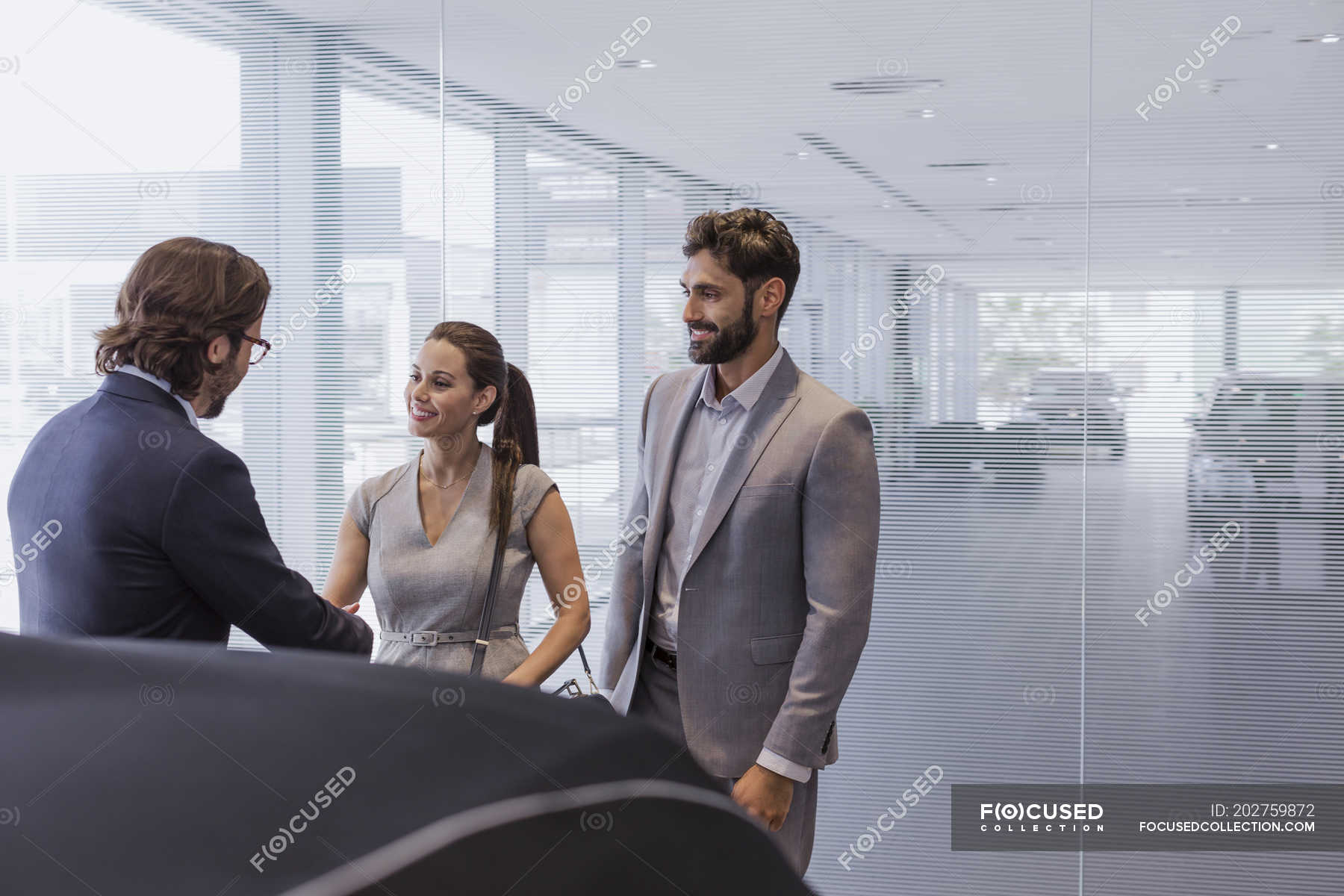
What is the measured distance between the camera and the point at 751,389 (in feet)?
6.97

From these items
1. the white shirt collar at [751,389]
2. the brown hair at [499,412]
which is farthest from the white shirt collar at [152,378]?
the white shirt collar at [751,389]

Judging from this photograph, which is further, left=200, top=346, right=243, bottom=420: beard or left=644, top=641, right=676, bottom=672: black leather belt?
left=644, top=641, right=676, bottom=672: black leather belt

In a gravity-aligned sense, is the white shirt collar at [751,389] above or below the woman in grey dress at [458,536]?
above

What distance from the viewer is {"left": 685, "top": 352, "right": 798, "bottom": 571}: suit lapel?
2.03 metres

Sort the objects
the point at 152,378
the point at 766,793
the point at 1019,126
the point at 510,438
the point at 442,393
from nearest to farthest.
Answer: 1. the point at 152,378
2. the point at 766,793
3. the point at 442,393
4. the point at 510,438
5. the point at 1019,126

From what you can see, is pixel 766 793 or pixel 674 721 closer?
pixel 766 793

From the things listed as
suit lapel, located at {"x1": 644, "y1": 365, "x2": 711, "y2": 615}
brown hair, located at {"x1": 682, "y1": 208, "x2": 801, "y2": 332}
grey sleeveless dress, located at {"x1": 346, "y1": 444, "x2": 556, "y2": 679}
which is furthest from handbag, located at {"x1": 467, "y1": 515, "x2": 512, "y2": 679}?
brown hair, located at {"x1": 682, "y1": 208, "x2": 801, "y2": 332}

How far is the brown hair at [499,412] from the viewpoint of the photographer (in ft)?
7.30

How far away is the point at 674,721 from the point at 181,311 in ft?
3.88

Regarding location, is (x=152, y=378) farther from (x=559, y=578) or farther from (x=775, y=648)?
(x=775, y=648)

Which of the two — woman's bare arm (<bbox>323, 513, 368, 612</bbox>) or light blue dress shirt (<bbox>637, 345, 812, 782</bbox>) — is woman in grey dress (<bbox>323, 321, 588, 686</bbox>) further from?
light blue dress shirt (<bbox>637, 345, 812, 782</bbox>)

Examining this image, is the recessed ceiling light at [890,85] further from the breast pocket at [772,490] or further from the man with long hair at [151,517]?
the man with long hair at [151,517]

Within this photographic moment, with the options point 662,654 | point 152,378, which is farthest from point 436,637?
point 152,378

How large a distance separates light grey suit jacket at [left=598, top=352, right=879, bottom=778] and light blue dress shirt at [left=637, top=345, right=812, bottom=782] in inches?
1.4
